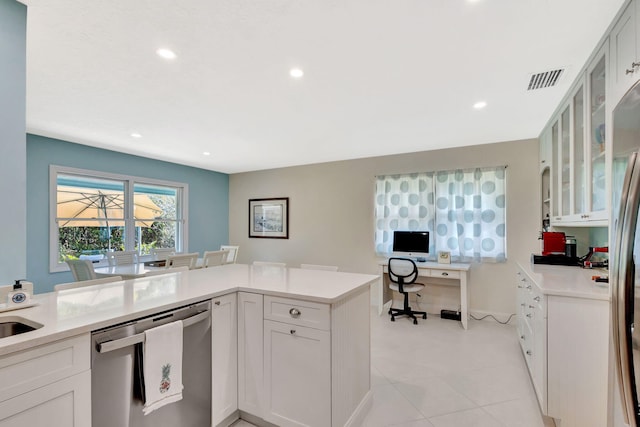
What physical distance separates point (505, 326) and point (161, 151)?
18.3ft

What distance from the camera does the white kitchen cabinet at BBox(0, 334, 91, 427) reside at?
102 centimetres

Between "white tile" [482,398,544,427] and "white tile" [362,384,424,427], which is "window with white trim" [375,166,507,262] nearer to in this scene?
"white tile" [482,398,544,427]

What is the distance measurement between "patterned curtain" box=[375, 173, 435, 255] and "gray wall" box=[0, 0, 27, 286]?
414 cm

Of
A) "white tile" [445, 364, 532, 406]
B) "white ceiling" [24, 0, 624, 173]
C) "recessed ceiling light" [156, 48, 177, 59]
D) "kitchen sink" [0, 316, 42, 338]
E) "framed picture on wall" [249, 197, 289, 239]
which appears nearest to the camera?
"kitchen sink" [0, 316, 42, 338]

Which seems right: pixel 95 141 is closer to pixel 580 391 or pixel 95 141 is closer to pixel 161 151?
pixel 161 151

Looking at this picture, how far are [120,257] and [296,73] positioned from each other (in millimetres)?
3627

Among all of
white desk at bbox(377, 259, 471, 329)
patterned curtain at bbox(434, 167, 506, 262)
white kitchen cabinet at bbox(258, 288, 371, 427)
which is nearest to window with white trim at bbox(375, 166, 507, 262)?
patterned curtain at bbox(434, 167, 506, 262)

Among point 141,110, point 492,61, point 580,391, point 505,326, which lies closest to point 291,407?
point 580,391

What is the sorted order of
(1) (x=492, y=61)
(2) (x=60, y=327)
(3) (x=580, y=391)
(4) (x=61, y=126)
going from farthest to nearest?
(4) (x=61, y=126), (1) (x=492, y=61), (3) (x=580, y=391), (2) (x=60, y=327)

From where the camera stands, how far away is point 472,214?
4148 millimetres

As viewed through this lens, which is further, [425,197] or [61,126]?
[425,197]

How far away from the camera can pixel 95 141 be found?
396 cm

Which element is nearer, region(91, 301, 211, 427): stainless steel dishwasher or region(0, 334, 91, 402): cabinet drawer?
region(0, 334, 91, 402): cabinet drawer

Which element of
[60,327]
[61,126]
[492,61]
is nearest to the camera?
[60,327]
